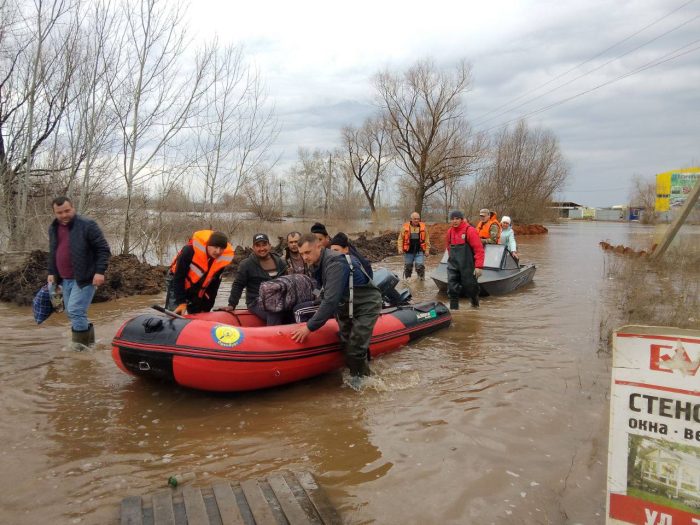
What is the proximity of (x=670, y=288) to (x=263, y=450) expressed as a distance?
8.38 metres

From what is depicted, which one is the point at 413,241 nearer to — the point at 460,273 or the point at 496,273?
the point at 496,273

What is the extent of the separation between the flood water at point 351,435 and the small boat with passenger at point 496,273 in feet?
10.6

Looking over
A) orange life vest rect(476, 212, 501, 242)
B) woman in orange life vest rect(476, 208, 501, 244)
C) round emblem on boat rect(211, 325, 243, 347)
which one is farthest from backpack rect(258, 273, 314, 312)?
orange life vest rect(476, 212, 501, 242)

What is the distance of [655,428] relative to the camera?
79.4 inches

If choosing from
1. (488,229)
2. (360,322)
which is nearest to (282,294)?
(360,322)

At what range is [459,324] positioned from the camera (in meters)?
7.18

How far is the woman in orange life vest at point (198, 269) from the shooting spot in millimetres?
5086

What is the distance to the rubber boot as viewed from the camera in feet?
17.6

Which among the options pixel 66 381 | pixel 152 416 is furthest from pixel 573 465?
pixel 66 381

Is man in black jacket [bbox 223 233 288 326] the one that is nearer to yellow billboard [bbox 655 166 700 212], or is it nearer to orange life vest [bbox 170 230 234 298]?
orange life vest [bbox 170 230 234 298]

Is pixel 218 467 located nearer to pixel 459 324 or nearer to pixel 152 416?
pixel 152 416

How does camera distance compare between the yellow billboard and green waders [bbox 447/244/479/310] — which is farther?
the yellow billboard

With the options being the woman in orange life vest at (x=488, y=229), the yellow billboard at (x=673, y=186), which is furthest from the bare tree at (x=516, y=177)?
the woman in orange life vest at (x=488, y=229)

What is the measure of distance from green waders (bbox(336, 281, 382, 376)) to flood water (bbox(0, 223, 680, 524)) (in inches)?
10.7
